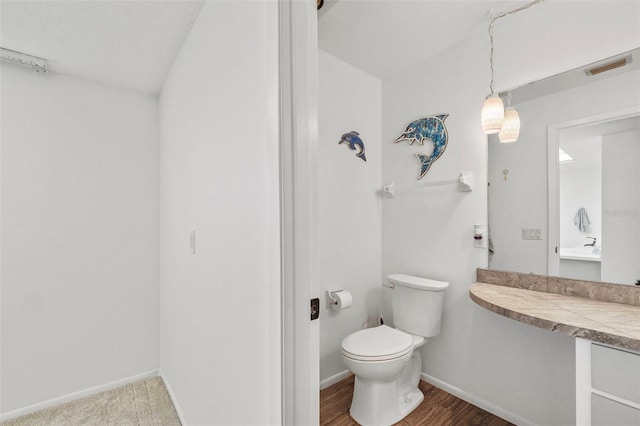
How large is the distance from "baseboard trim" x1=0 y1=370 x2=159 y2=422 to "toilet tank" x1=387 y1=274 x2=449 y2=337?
2065 mm

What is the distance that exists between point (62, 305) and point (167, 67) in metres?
1.82

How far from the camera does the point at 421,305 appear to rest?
1.99 m

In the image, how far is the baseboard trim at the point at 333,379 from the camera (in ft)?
6.87

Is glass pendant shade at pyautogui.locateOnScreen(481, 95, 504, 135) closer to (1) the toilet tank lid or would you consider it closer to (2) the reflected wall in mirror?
(2) the reflected wall in mirror

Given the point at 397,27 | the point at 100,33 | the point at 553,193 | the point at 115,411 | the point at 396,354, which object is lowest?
the point at 115,411

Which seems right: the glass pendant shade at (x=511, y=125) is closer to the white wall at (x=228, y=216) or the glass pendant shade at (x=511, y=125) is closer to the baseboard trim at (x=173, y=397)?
the white wall at (x=228, y=216)

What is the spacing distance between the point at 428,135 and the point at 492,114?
52cm

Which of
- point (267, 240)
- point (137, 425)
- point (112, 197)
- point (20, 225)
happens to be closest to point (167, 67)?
point (112, 197)

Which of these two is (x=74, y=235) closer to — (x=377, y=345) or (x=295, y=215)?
(x=295, y=215)

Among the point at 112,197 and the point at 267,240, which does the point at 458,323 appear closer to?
the point at 267,240

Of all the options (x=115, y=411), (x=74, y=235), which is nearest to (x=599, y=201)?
(x=115, y=411)

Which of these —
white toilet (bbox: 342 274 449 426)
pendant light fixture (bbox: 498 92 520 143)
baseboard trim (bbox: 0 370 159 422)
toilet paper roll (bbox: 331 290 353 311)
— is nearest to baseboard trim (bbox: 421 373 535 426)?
white toilet (bbox: 342 274 449 426)

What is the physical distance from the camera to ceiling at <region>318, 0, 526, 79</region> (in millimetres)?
1668

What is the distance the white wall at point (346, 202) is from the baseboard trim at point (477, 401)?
2.03 feet
